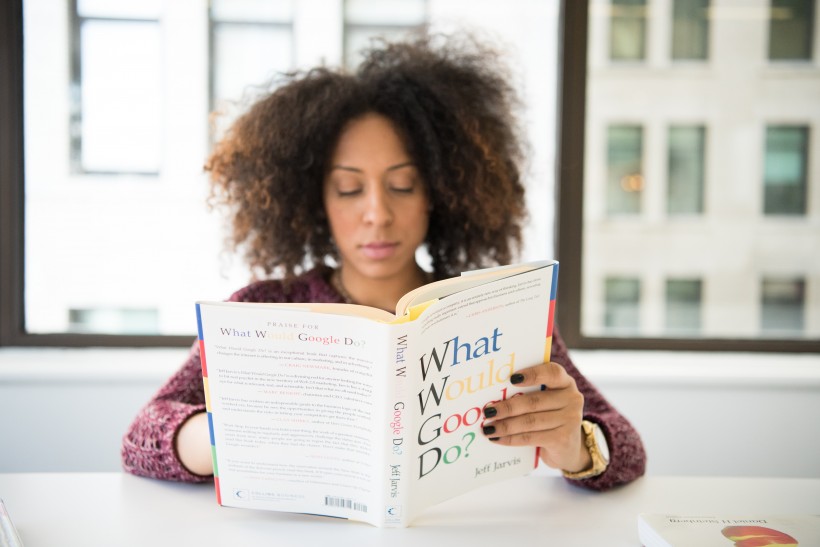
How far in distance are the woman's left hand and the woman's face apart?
1.62 ft

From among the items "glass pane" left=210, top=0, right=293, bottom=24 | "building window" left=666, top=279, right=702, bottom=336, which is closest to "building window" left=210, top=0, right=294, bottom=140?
"glass pane" left=210, top=0, right=293, bottom=24

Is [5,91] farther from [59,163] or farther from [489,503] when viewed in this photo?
[489,503]

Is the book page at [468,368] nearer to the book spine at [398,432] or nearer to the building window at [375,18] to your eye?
the book spine at [398,432]

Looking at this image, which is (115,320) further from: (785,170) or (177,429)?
(785,170)

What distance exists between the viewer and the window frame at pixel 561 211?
2.00 meters

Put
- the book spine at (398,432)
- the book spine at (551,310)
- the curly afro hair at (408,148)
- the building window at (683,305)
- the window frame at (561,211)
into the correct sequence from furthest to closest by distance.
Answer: the building window at (683,305) < the window frame at (561,211) < the curly afro hair at (408,148) < the book spine at (551,310) < the book spine at (398,432)

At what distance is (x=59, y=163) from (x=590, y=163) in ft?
5.59

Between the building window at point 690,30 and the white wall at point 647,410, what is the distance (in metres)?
1.04

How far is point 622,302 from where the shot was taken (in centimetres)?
236

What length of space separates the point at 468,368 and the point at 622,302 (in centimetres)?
169

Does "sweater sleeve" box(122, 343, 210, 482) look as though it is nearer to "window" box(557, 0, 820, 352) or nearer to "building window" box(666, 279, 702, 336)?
"window" box(557, 0, 820, 352)

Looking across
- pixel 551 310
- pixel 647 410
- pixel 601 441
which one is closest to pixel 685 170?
pixel 647 410

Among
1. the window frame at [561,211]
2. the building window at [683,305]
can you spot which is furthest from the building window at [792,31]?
the building window at [683,305]

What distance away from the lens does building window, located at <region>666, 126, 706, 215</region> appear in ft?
7.50
